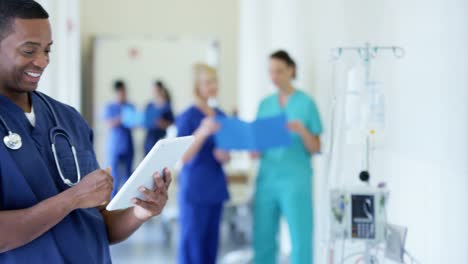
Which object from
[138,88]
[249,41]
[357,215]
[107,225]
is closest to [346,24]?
[357,215]

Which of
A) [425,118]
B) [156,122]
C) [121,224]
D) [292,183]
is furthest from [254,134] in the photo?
[156,122]

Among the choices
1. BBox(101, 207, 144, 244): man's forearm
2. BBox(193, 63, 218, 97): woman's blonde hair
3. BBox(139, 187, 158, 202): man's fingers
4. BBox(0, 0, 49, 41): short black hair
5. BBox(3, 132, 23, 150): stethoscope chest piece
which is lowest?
BBox(101, 207, 144, 244): man's forearm

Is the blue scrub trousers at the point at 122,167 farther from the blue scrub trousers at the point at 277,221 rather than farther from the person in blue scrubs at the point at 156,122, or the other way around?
the blue scrub trousers at the point at 277,221

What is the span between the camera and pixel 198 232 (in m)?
2.94

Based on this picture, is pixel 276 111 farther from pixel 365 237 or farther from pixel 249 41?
pixel 249 41

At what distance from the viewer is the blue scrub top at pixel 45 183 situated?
1.08m

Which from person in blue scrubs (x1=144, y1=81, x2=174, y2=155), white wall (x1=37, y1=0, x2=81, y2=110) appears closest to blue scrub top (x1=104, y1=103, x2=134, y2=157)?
person in blue scrubs (x1=144, y1=81, x2=174, y2=155)

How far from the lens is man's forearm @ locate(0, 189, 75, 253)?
3.41 ft

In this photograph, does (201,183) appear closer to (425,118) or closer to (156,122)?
(425,118)

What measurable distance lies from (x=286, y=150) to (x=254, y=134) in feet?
0.69

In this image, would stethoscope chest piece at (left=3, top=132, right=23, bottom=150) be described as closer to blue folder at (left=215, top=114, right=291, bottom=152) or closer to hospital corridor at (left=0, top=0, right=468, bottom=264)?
hospital corridor at (left=0, top=0, right=468, bottom=264)

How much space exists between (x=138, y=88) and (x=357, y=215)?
4.78 metres

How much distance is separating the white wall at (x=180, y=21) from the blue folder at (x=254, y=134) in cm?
368

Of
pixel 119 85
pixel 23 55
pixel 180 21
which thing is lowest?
pixel 119 85
